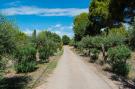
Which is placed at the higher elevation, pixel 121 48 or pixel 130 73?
pixel 121 48

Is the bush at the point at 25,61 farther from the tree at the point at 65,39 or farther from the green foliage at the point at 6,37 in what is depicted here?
the tree at the point at 65,39

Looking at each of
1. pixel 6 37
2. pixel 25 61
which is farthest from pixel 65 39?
pixel 6 37

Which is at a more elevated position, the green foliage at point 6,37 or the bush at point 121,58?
the green foliage at point 6,37

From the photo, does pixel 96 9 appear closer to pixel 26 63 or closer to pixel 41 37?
pixel 41 37

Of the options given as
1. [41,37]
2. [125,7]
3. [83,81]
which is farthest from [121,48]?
[41,37]

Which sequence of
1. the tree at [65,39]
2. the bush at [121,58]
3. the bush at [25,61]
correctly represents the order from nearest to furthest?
the bush at [121,58] → the bush at [25,61] → the tree at [65,39]

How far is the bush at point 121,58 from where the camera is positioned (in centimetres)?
2329

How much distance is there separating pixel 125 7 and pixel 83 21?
5821 centimetres

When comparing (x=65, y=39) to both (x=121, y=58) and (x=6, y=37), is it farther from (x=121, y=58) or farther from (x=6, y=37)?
(x=6, y=37)

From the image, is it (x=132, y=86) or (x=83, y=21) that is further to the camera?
(x=83, y=21)

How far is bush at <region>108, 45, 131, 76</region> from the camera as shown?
76.4ft

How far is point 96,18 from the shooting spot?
46.7 meters

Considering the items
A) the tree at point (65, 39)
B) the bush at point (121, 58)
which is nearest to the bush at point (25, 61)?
the bush at point (121, 58)

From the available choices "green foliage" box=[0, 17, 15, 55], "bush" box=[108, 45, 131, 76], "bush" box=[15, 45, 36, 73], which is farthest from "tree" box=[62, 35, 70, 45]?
"green foliage" box=[0, 17, 15, 55]
